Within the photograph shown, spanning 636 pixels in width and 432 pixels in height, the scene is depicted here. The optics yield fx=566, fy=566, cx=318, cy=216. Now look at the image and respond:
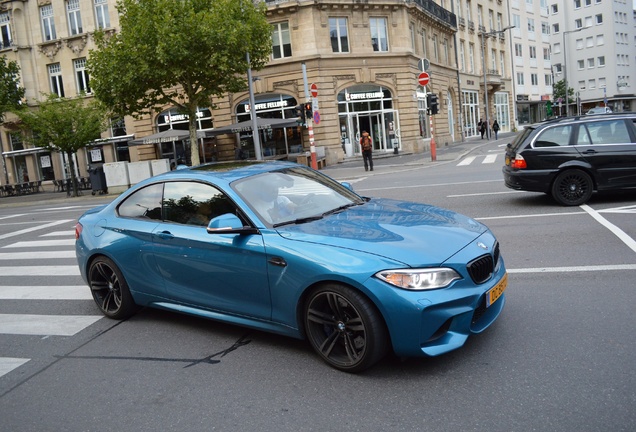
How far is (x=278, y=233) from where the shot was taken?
427 cm

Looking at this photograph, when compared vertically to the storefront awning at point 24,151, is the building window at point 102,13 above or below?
above

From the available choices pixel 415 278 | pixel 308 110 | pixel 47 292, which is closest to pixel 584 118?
pixel 415 278

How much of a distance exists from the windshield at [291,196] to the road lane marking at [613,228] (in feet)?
12.1

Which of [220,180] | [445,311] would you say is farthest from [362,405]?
[220,180]

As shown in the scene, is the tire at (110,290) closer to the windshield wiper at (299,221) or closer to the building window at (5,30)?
the windshield wiper at (299,221)

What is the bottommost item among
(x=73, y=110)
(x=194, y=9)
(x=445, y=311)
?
(x=445, y=311)

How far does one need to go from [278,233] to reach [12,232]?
473 inches

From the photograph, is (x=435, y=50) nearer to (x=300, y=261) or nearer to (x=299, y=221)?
(x=299, y=221)

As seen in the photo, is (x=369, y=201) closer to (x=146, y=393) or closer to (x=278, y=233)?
(x=278, y=233)

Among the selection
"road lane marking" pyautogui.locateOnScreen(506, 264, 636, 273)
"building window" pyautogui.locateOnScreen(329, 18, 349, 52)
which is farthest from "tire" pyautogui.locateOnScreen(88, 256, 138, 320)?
Answer: "building window" pyautogui.locateOnScreen(329, 18, 349, 52)

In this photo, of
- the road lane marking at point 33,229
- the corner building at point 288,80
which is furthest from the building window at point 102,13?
the road lane marking at point 33,229

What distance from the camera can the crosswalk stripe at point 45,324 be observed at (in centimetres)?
557

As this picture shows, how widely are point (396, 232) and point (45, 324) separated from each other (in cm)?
392

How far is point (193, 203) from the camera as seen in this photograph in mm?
5016
